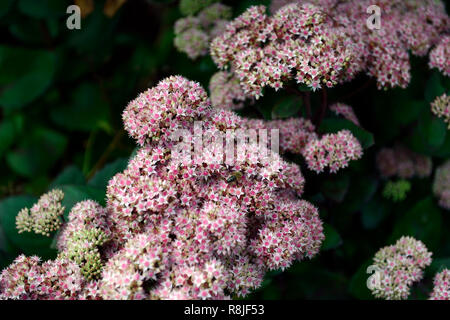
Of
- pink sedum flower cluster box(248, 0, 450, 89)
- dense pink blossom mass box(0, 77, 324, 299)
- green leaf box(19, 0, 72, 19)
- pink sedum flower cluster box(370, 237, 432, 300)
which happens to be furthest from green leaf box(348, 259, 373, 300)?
green leaf box(19, 0, 72, 19)

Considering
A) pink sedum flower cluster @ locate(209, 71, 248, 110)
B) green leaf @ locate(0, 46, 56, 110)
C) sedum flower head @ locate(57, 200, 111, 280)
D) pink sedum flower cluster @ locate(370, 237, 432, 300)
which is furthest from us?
green leaf @ locate(0, 46, 56, 110)

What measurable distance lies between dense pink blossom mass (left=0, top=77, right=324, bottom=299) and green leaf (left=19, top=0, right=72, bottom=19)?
54.1 inches

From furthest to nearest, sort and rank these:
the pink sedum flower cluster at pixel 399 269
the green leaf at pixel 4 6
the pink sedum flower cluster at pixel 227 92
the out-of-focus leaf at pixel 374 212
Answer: the green leaf at pixel 4 6 → the out-of-focus leaf at pixel 374 212 → the pink sedum flower cluster at pixel 227 92 → the pink sedum flower cluster at pixel 399 269

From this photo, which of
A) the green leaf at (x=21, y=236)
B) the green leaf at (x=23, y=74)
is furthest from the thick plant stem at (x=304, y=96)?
the green leaf at (x=23, y=74)

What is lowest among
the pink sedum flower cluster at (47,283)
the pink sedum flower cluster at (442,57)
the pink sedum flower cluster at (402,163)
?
the pink sedum flower cluster at (402,163)

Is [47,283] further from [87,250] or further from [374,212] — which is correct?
[374,212]

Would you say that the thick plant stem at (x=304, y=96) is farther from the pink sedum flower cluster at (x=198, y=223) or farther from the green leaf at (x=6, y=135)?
the green leaf at (x=6, y=135)

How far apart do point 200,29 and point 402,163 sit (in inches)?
42.7

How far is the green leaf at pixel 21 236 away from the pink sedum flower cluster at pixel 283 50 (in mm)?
876

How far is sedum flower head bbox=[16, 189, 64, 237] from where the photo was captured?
1351 millimetres

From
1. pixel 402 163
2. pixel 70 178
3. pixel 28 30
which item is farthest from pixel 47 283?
pixel 28 30

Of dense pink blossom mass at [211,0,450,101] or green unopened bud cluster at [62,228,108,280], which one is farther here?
dense pink blossom mass at [211,0,450,101]

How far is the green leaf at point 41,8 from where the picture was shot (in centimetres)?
229

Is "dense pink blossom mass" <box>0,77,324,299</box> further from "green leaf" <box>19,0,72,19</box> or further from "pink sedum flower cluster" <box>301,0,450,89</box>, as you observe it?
"green leaf" <box>19,0,72,19</box>
